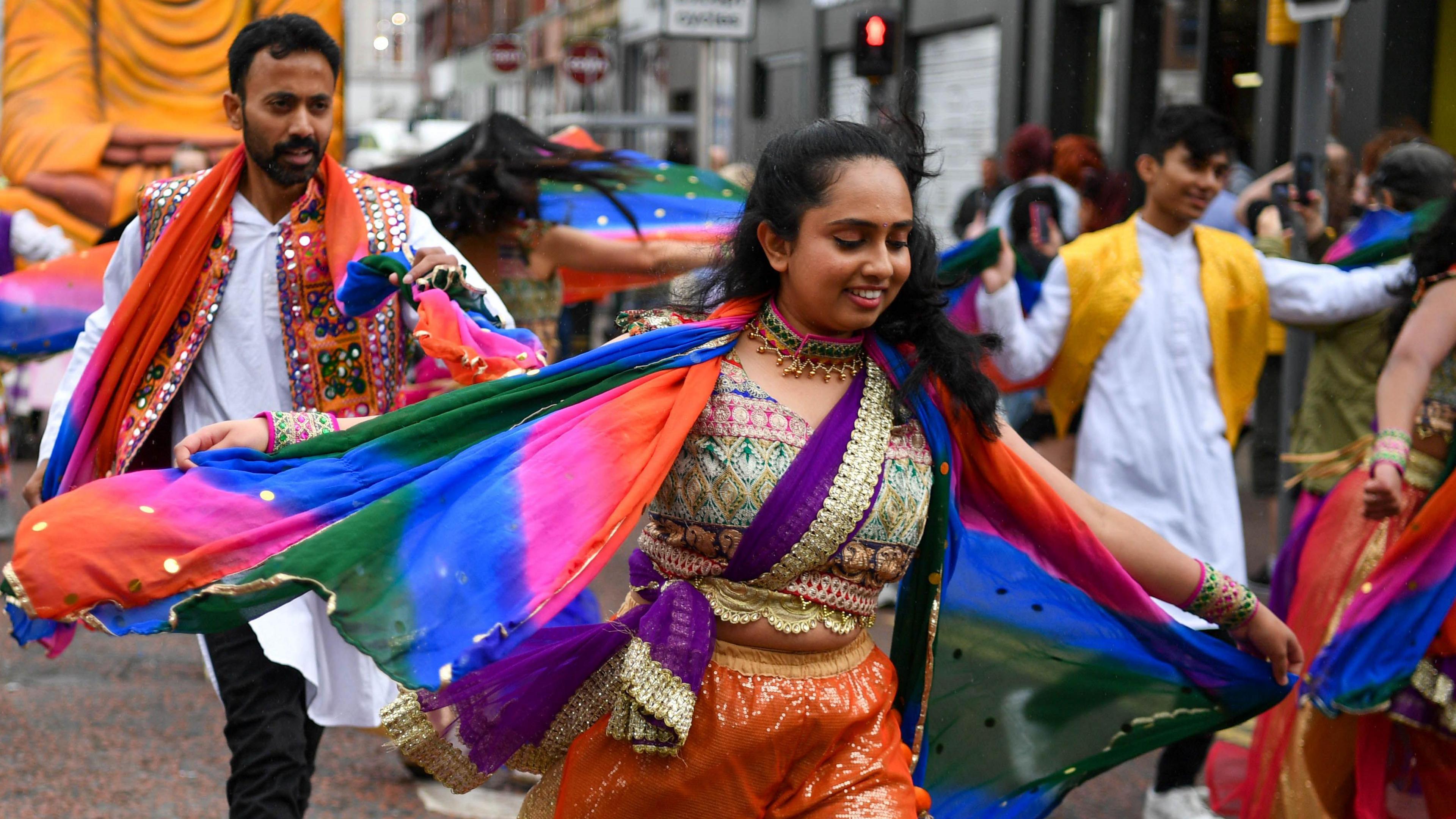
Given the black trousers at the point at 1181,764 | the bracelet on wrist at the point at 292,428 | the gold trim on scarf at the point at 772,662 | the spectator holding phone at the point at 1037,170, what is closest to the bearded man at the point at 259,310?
the bracelet on wrist at the point at 292,428

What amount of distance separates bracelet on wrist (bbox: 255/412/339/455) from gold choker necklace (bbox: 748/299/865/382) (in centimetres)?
82

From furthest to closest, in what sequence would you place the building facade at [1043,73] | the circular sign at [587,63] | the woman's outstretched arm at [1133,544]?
the circular sign at [587,63] → the building facade at [1043,73] → the woman's outstretched arm at [1133,544]

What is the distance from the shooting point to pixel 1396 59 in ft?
37.4

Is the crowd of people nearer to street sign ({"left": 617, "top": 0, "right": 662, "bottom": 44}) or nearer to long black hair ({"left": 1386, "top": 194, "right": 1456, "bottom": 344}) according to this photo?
long black hair ({"left": 1386, "top": 194, "right": 1456, "bottom": 344})

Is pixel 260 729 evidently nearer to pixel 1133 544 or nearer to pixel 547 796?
pixel 547 796

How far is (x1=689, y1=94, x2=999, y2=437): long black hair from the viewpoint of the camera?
298cm

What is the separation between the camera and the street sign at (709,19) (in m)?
10.7

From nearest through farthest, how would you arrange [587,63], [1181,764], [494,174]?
1. [1181,764]
2. [494,174]
3. [587,63]

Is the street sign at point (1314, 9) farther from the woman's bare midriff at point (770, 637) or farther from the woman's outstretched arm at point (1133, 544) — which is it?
the woman's bare midriff at point (770, 637)

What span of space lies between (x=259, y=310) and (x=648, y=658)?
162 centimetres

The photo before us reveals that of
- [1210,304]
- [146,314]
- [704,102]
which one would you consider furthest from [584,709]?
[704,102]

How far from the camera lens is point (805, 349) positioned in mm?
3061

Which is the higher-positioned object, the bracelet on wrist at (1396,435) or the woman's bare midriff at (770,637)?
the bracelet on wrist at (1396,435)

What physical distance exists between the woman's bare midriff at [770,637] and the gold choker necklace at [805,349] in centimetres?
46
